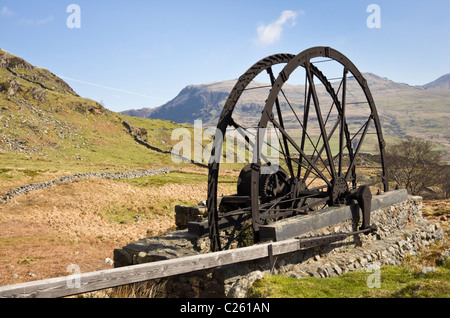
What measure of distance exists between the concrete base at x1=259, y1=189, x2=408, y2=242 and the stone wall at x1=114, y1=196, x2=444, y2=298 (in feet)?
0.78

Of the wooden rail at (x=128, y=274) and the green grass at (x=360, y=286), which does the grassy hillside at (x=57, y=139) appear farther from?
the green grass at (x=360, y=286)

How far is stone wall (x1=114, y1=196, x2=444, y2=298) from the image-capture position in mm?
7188

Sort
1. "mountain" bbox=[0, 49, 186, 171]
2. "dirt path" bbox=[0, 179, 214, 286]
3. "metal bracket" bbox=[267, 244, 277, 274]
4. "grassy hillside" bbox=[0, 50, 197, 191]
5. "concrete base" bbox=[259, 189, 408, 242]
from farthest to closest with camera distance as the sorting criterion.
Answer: "mountain" bbox=[0, 49, 186, 171]
"grassy hillside" bbox=[0, 50, 197, 191]
"dirt path" bbox=[0, 179, 214, 286]
"concrete base" bbox=[259, 189, 408, 242]
"metal bracket" bbox=[267, 244, 277, 274]

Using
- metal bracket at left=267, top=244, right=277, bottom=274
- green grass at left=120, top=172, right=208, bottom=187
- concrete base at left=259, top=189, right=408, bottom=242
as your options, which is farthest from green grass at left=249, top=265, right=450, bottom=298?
green grass at left=120, top=172, right=208, bottom=187

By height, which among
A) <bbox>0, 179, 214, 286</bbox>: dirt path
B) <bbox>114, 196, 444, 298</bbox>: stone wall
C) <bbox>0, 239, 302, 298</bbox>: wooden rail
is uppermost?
<bbox>0, 239, 302, 298</bbox>: wooden rail

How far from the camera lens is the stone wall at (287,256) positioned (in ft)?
23.6

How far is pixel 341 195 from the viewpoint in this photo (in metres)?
12.9

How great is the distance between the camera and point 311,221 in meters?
9.82

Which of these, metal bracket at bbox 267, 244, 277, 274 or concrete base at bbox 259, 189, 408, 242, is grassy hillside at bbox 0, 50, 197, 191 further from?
metal bracket at bbox 267, 244, 277, 274

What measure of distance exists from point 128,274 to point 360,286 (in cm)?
475

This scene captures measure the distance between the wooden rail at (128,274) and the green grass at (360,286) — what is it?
0.74 meters

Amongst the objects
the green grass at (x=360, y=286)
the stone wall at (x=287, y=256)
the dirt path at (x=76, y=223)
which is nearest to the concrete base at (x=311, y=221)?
the stone wall at (x=287, y=256)

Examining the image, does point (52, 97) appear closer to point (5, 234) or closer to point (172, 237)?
point (5, 234)

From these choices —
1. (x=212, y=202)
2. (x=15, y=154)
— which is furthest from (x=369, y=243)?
(x=15, y=154)
